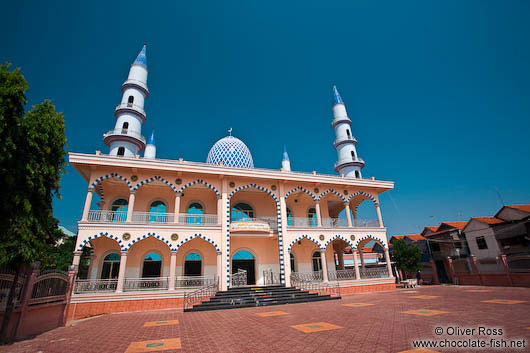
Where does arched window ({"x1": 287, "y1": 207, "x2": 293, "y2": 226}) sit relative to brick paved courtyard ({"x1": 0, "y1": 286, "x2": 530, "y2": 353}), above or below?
above

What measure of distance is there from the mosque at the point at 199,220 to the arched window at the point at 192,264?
6 cm

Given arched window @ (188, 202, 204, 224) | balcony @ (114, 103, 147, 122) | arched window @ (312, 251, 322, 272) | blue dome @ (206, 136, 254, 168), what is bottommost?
arched window @ (312, 251, 322, 272)

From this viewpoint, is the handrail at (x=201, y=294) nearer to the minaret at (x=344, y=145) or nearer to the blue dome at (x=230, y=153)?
the blue dome at (x=230, y=153)

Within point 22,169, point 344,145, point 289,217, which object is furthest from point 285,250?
point 22,169

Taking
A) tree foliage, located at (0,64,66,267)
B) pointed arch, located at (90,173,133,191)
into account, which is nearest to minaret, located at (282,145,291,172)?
pointed arch, located at (90,173,133,191)

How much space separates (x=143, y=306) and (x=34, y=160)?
869cm

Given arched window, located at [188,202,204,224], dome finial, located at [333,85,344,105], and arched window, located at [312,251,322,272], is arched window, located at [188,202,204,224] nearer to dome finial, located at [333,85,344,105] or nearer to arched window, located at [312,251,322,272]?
arched window, located at [312,251,322,272]

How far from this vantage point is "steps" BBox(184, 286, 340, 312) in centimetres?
1189

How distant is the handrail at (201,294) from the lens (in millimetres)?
12609

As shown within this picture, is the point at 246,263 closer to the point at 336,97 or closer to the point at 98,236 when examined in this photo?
the point at 98,236

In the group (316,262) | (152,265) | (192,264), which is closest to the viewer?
(152,265)

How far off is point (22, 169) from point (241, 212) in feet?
41.9

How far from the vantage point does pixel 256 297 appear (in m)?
12.9

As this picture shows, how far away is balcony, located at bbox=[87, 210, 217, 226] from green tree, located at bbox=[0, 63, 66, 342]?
254 inches
